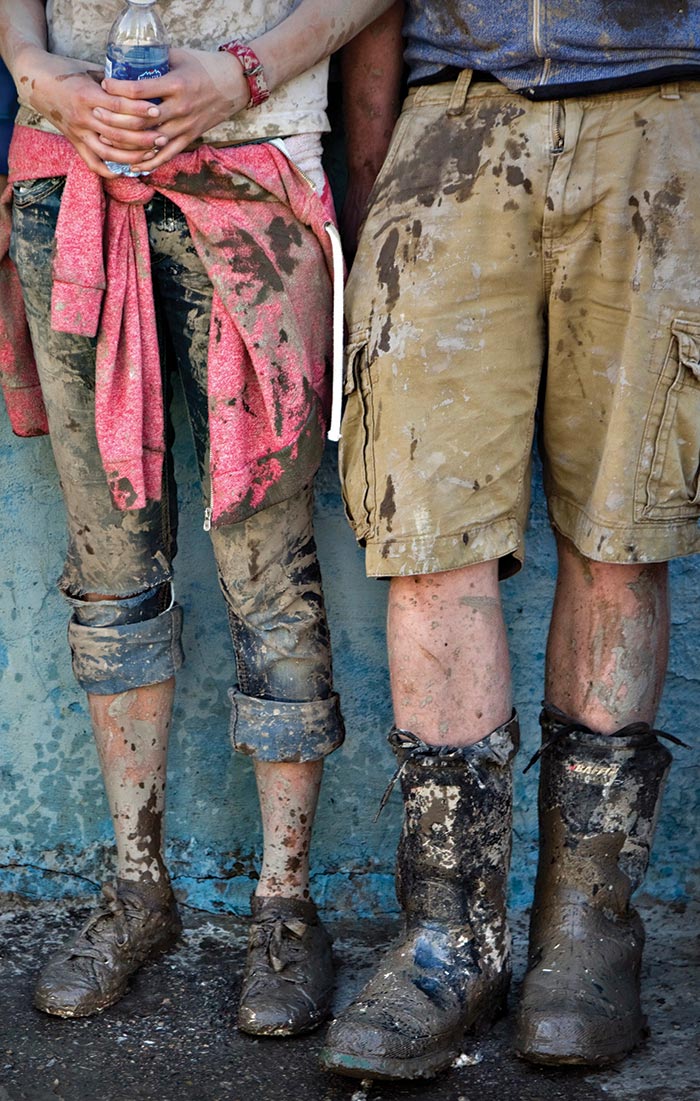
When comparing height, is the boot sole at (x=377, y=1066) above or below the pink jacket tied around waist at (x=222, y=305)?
below

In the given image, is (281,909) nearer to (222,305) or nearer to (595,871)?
(595,871)

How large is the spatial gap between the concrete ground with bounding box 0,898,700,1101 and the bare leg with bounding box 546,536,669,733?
1.73 feet

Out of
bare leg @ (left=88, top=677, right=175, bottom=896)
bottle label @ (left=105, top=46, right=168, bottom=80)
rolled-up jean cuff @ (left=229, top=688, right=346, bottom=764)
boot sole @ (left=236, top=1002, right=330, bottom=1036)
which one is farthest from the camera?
bare leg @ (left=88, top=677, right=175, bottom=896)

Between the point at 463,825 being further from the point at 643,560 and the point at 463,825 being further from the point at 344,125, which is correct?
the point at 344,125

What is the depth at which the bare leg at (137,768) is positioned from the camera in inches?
98.6

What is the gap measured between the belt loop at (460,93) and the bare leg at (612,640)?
2.29ft

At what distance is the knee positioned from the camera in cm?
245

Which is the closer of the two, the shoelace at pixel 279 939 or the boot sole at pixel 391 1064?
the boot sole at pixel 391 1064

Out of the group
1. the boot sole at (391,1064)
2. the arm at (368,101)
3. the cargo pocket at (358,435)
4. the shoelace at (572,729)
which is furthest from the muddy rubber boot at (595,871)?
the arm at (368,101)

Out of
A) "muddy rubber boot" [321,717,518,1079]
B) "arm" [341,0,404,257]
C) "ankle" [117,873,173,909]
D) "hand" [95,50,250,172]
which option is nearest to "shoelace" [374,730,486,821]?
"muddy rubber boot" [321,717,518,1079]

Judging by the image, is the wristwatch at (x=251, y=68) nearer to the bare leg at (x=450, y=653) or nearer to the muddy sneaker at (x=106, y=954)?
the bare leg at (x=450, y=653)

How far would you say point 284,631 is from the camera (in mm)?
2406

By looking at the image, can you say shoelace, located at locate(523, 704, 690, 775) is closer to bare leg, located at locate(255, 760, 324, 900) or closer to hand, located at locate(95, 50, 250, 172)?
bare leg, located at locate(255, 760, 324, 900)

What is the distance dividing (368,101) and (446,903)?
4.32 feet
